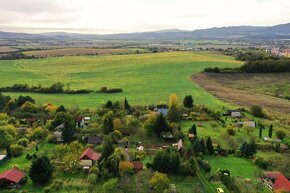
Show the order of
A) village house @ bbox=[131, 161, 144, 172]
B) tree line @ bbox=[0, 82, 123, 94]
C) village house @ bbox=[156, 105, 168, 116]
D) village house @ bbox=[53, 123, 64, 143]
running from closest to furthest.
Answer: village house @ bbox=[131, 161, 144, 172], village house @ bbox=[53, 123, 64, 143], village house @ bbox=[156, 105, 168, 116], tree line @ bbox=[0, 82, 123, 94]

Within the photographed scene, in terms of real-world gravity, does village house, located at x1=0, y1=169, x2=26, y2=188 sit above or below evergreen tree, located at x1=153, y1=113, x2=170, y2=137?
below

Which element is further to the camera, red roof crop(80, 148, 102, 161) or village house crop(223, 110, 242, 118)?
village house crop(223, 110, 242, 118)

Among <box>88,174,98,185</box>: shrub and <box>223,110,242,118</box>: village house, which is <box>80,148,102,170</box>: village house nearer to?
<box>88,174,98,185</box>: shrub

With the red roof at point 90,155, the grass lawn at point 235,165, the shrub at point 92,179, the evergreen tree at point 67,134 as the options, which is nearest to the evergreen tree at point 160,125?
the grass lawn at point 235,165

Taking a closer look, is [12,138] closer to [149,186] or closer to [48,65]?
[149,186]

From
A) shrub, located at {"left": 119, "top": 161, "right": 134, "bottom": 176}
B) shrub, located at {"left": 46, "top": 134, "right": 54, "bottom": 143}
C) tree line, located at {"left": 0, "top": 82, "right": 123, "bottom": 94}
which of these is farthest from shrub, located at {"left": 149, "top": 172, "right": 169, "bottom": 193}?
tree line, located at {"left": 0, "top": 82, "right": 123, "bottom": 94}

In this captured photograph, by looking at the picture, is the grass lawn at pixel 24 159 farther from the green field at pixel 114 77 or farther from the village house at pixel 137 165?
the green field at pixel 114 77

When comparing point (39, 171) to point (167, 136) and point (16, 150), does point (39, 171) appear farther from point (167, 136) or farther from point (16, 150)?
point (167, 136)

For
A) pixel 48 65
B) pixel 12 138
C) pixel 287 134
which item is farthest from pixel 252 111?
pixel 48 65
